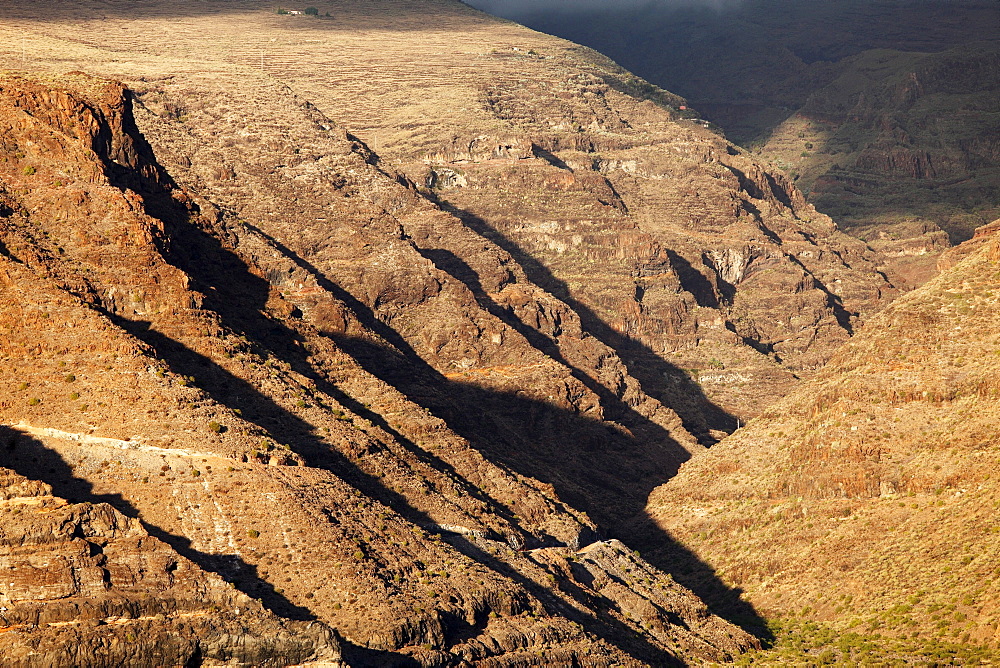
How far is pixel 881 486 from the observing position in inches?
5871

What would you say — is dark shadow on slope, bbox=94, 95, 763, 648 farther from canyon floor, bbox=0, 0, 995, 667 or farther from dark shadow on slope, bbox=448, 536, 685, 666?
dark shadow on slope, bbox=448, 536, 685, 666

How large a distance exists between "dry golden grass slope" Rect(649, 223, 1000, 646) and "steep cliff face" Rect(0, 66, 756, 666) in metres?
12.6

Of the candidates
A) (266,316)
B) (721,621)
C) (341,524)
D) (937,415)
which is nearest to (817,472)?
(937,415)

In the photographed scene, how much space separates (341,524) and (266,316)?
30.9 metres

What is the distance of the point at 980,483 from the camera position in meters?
140

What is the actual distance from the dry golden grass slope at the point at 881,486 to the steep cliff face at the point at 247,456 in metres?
12.6

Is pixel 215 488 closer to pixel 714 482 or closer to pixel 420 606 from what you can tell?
pixel 420 606

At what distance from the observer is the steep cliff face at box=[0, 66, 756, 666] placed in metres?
92.8

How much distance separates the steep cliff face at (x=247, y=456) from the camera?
305ft

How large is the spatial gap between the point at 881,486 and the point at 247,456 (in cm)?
6779

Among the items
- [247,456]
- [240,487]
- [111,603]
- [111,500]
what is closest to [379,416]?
[247,456]

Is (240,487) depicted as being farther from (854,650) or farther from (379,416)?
(854,650)

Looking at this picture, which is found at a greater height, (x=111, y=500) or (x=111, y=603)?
(x=111, y=603)

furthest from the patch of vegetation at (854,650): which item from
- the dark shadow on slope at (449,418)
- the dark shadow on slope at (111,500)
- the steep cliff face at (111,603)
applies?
the steep cliff face at (111,603)
